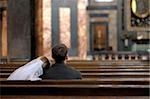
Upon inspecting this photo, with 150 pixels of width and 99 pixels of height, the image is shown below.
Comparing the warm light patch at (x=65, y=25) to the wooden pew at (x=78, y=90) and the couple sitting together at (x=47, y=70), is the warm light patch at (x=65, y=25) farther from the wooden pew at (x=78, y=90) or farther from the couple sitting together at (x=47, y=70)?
the wooden pew at (x=78, y=90)

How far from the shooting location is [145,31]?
62.6ft

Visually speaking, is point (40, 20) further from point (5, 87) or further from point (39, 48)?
point (5, 87)

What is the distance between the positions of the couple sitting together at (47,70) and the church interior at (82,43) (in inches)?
9.5

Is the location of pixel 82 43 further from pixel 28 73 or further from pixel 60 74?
pixel 28 73

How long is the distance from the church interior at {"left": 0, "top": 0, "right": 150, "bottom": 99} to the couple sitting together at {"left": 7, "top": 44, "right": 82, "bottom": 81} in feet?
0.79

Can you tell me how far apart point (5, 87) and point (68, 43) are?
8693mm

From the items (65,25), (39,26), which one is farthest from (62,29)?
(39,26)

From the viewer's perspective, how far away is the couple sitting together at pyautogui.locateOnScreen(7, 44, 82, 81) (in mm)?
4055

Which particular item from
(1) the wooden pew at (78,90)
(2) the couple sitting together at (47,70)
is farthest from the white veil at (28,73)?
(1) the wooden pew at (78,90)

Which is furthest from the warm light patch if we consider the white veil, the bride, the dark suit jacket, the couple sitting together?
the white veil

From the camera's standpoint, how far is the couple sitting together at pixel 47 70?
4.05 metres

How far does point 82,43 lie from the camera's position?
38.8ft

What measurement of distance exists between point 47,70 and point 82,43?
743cm

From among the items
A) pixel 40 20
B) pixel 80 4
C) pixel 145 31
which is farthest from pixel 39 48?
pixel 145 31
